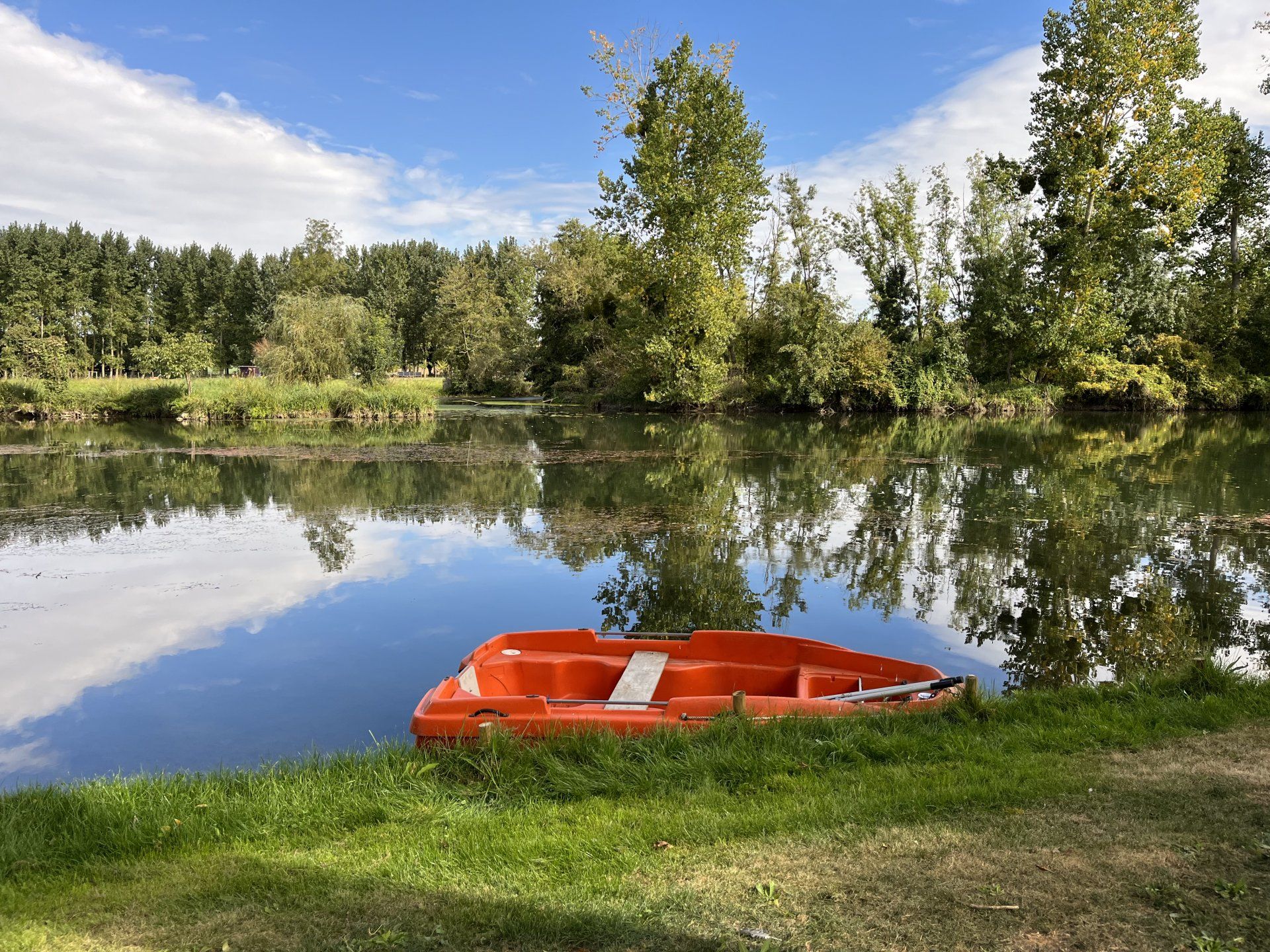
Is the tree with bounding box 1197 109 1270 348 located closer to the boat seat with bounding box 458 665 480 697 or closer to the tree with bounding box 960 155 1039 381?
the tree with bounding box 960 155 1039 381

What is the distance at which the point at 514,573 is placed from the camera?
1102 centimetres

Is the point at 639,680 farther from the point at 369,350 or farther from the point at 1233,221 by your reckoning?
the point at 1233,221

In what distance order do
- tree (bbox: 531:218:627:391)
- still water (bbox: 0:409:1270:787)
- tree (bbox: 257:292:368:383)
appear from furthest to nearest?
tree (bbox: 531:218:627:391), tree (bbox: 257:292:368:383), still water (bbox: 0:409:1270:787)

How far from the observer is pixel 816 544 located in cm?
1248

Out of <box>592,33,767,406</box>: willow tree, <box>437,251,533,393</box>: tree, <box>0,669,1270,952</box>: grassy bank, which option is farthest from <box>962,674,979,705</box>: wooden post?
<box>437,251,533,393</box>: tree

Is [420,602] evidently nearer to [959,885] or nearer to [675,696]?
[675,696]

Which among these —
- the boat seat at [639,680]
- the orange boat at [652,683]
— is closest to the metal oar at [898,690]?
the orange boat at [652,683]

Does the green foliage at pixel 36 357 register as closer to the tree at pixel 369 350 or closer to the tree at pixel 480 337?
the tree at pixel 369 350

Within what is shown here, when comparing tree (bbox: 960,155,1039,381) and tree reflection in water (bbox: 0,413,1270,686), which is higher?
tree (bbox: 960,155,1039,381)

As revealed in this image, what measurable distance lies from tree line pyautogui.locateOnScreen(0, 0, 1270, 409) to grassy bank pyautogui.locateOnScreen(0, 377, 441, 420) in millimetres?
1150

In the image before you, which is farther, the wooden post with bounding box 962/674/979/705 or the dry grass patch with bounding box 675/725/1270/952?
the wooden post with bounding box 962/674/979/705

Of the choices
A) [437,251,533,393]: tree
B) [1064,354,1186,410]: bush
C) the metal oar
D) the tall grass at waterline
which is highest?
[437,251,533,393]: tree

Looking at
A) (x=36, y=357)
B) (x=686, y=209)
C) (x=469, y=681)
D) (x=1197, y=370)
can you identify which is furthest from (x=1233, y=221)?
(x=36, y=357)

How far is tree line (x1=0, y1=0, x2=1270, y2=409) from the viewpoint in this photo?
3316cm
